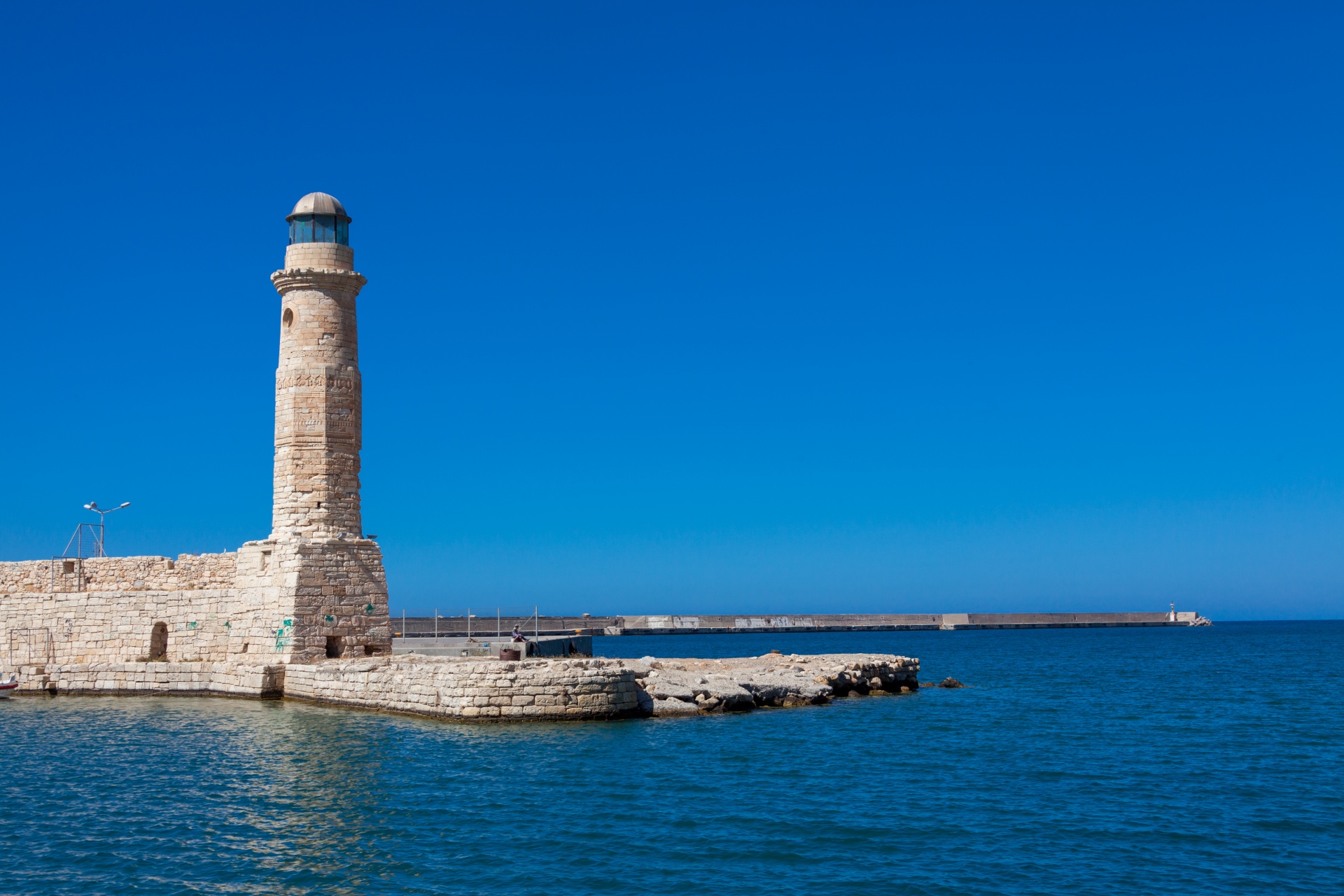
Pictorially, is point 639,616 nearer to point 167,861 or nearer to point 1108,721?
point 1108,721

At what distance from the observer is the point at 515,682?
661 inches

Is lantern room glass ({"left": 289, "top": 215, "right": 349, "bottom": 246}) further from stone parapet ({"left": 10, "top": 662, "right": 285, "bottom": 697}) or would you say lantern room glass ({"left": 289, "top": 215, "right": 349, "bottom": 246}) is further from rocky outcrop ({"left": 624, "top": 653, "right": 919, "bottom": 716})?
rocky outcrop ({"left": 624, "top": 653, "right": 919, "bottom": 716})

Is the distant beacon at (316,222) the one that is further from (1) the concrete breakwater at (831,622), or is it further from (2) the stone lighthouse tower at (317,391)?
(1) the concrete breakwater at (831,622)

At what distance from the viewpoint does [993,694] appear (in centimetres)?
2486

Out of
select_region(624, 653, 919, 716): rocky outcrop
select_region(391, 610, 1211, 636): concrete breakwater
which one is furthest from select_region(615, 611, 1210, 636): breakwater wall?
select_region(624, 653, 919, 716): rocky outcrop

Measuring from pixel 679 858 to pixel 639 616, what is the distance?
241 feet

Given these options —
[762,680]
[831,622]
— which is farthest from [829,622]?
[762,680]

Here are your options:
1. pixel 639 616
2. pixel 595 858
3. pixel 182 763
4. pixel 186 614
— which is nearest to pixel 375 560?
pixel 186 614

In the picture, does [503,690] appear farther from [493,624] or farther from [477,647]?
[493,624]

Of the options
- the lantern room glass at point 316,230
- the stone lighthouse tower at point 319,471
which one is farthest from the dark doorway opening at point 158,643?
the lantern room glass at point 316,230

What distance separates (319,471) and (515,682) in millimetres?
6852

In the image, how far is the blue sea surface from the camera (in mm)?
9328

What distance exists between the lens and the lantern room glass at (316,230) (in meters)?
21.6

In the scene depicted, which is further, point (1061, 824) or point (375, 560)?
point (375, 560)
